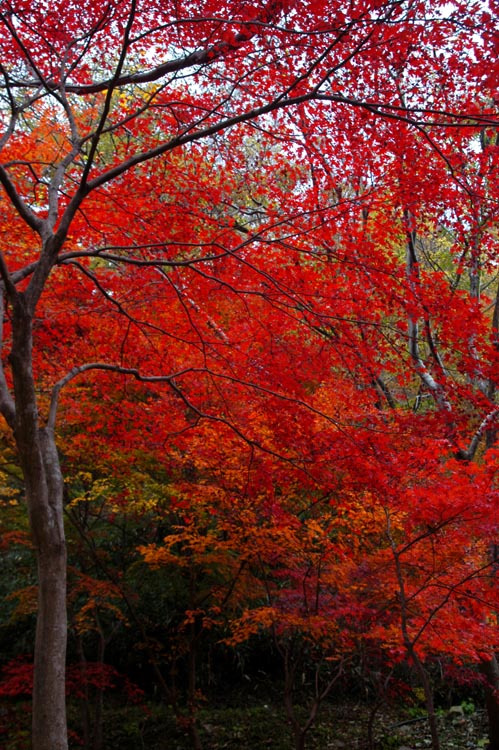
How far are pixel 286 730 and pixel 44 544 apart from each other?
7692 mm

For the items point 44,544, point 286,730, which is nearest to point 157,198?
point 44,544

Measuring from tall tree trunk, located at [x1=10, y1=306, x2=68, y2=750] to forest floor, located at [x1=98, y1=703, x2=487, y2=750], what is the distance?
237 inches

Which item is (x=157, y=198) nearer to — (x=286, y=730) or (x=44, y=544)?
(x=44, y=544)

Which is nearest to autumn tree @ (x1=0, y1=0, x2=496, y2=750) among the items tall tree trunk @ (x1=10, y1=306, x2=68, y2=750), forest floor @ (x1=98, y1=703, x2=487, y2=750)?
tall tree trunk @ (x1=10, y1=306, x2=68, y2=750)

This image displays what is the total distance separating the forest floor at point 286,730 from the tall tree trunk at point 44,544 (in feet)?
19.7

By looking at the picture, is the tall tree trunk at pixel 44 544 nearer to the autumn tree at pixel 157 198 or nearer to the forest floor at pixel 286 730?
the autumn tree at pixel 157 198

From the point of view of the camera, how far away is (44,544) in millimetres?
3789

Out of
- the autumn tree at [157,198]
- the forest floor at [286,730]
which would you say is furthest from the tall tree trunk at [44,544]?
the forest floor at [286,730]

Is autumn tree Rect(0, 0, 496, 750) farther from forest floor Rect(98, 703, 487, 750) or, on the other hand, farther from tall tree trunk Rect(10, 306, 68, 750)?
forest floor Rect(98, 703, 487, 750)

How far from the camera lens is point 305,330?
28.7 ft

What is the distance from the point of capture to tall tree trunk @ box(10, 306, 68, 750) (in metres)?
3.61

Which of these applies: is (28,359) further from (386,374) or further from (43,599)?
(386,374)

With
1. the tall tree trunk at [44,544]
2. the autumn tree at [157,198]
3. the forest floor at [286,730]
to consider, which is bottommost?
the forest floor at [286,730]

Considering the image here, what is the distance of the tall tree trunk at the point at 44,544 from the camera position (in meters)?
3.61
